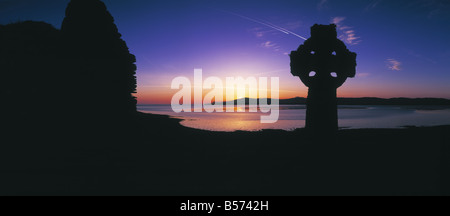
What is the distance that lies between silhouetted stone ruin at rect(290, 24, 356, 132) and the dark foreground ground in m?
1.01

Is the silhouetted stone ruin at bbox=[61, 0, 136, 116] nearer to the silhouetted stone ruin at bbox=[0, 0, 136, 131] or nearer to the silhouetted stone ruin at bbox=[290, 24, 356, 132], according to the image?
the silhouetted stone ruin at bbox=[0, 0, 136, 131]

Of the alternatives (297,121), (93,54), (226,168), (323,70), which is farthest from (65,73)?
(297,121)

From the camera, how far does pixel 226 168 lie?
22.8 ft

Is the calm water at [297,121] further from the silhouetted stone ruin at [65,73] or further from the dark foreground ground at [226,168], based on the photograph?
the dark foreground ground at [226,168]

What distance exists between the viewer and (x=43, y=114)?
13.0 meters

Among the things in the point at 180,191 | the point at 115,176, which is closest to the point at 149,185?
the point at 180,191

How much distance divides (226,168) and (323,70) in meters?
7.32

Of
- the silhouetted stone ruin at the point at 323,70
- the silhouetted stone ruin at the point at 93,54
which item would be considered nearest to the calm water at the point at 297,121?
the silhouetted stone ruin at the point at 93,54

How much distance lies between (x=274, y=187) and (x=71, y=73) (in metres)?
14.0

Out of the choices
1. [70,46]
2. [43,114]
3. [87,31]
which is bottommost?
[43,114]

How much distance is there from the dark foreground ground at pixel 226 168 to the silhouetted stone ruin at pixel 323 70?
3.33 feet

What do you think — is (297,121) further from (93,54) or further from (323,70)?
(93,54)

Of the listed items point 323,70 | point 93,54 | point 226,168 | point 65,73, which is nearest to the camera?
point 226,168
